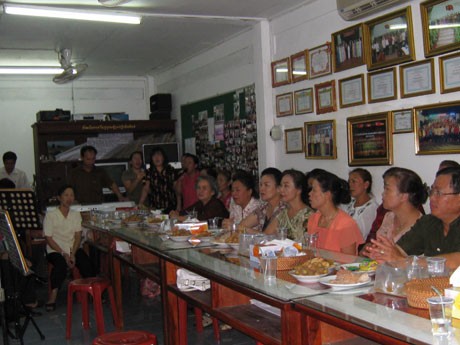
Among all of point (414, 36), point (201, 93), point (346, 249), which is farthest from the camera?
point (201, 93)

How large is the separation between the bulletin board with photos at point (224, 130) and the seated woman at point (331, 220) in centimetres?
364

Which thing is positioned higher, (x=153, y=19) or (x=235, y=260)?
(x=153, y=19)

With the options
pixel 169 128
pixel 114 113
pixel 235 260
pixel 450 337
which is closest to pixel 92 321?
pixel 235 260

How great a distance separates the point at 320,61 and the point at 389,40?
1078mm

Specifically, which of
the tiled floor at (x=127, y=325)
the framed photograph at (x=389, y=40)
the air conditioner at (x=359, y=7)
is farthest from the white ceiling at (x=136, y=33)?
the tiled floor at (x=127, y=325)

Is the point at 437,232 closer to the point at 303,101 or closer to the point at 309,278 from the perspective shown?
the point at 309,278

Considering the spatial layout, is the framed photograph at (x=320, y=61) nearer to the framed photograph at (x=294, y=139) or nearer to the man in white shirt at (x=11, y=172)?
the framed photograph at (x=294, y=139)

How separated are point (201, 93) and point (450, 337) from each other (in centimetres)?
790

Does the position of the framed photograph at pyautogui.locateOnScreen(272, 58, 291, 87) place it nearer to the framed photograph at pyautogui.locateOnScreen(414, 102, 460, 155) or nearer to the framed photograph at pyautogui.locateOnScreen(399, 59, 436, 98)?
the framed photograph at pyautogui.locateOnScreen(399, 59, 436, 98)

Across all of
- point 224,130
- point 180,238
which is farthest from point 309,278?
point 224,130

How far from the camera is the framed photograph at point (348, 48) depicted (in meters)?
5.44

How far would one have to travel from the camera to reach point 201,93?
938 centimetres

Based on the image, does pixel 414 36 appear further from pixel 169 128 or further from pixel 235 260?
pixel 169 128

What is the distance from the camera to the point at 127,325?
17.5ft
